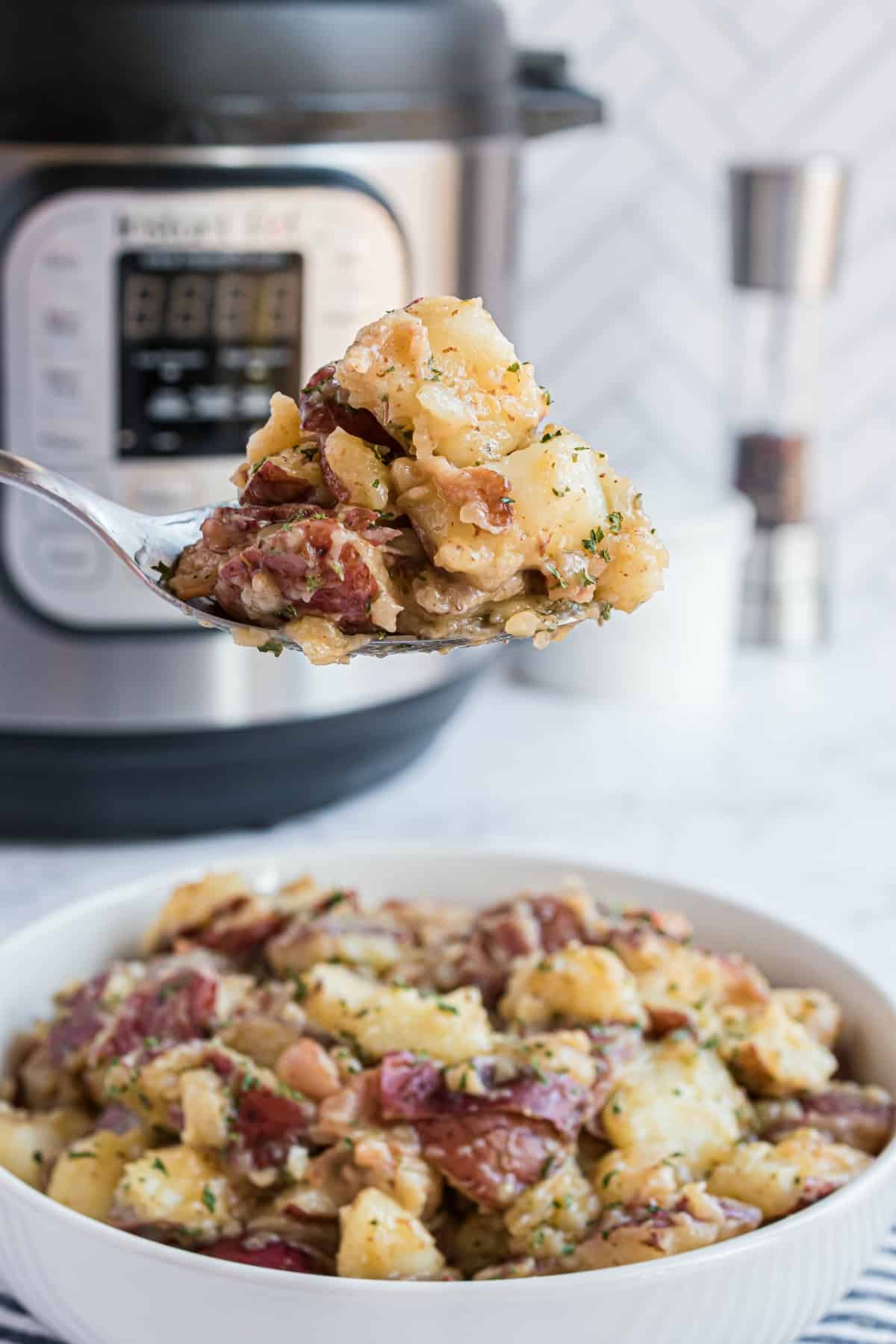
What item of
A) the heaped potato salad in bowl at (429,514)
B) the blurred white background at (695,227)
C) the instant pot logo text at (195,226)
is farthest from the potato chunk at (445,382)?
the blurred white background at (695,227)

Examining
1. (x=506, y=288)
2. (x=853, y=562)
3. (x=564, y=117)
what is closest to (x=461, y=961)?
(x=506, y=288)

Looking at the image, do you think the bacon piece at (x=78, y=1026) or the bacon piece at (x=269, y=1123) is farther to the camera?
the bacon piece at (x=78, y=1026)

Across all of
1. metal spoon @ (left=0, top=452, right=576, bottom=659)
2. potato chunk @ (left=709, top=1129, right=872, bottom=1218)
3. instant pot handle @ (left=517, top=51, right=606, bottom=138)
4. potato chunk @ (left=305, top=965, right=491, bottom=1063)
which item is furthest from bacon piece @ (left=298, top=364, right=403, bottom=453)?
instant pot handle @ (left=517, top=51, right=606, bottom=138)

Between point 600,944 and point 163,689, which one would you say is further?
point 163,689

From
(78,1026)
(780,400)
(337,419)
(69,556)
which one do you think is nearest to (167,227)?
(69,556)

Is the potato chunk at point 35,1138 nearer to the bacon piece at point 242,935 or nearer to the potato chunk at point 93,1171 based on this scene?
the potato chunk at point 93,1171

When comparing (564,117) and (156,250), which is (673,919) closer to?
(156,250)

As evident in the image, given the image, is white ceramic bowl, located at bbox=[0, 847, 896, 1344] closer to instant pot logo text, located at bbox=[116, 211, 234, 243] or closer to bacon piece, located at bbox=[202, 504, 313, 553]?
bacon piece, located at bbox=[202, 504, 313, 553]
